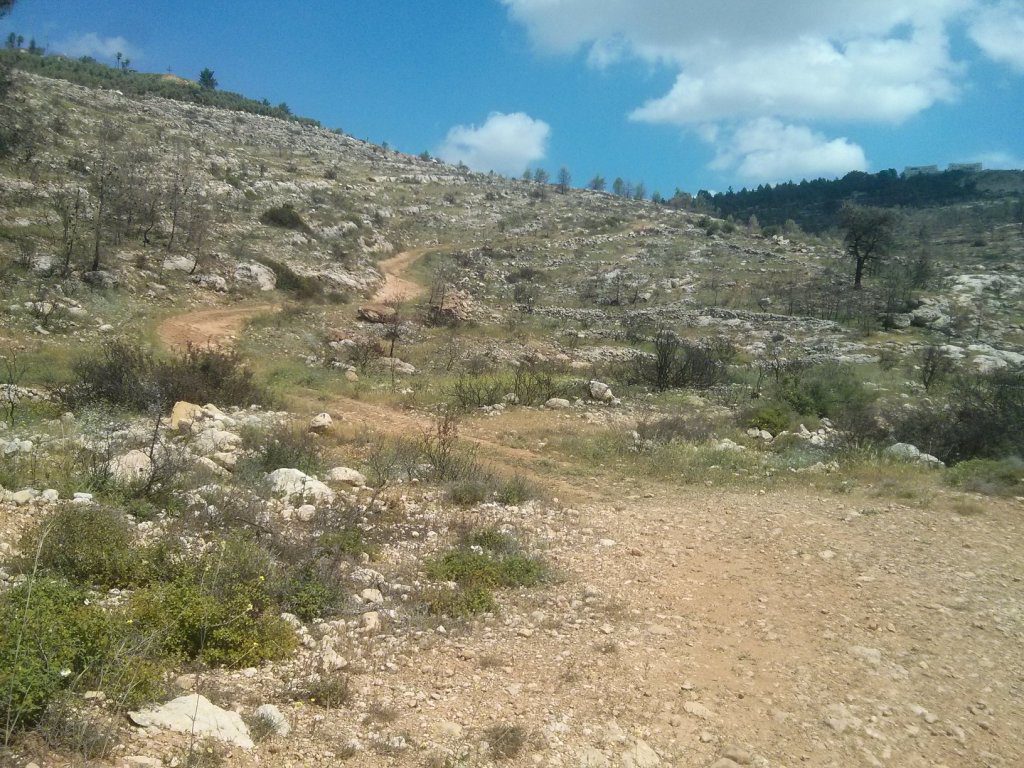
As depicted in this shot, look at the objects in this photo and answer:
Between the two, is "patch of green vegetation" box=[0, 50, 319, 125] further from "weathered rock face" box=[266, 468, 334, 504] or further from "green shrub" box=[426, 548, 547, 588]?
"green shrub" box=[426, 548, 547, 588]

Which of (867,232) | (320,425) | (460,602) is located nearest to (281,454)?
(320,425)

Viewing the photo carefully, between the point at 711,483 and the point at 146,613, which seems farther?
the point at 711,483

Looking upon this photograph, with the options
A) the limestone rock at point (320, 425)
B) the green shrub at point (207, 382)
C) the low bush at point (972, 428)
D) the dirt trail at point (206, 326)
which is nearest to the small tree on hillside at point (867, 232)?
the low bush at point (972, 428)

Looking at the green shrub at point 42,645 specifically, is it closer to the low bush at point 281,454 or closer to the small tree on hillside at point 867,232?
the low bush at point 281,454

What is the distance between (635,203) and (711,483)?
193 ft

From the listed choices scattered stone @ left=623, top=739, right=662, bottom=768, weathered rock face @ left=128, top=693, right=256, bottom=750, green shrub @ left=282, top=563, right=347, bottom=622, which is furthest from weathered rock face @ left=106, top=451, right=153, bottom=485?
scattered stone @ left=623, top=739, right=662, bottom=768

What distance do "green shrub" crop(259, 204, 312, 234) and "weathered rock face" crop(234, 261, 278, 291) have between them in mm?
5936

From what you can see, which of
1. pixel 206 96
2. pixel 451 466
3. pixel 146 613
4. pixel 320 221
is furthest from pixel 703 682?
pixel 206 96

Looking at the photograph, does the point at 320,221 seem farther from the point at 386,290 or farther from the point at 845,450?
the point at 845,450

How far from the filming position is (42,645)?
2.86 metres

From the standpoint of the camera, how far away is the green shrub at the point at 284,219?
28516 mm

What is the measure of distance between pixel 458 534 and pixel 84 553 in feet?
10.6

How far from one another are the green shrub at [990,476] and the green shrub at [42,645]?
35.2 ft

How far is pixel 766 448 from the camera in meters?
11.6
